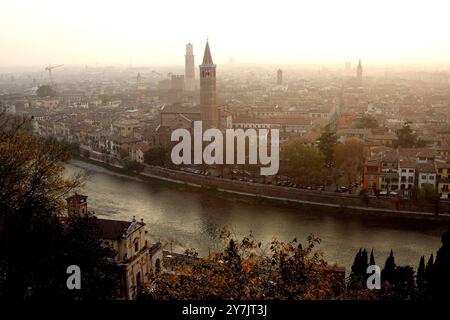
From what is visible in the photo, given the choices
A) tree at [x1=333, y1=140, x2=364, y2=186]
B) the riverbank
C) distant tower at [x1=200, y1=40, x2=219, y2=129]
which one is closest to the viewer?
the riverbank

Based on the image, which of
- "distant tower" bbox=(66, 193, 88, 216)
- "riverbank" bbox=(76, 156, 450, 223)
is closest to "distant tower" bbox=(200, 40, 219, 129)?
"riverbank" bbox=(76, 156, 450, 223)

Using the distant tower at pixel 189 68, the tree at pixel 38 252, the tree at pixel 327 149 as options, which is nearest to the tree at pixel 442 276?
the tree at pixel 38 252

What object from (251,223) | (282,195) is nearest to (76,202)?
(251,223)

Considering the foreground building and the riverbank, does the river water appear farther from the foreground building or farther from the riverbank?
the foreground building

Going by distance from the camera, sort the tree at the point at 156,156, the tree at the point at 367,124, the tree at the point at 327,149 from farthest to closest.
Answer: the tree at the point at 367,124, the tree at the point at 156,156, the tree at the point at 327,149

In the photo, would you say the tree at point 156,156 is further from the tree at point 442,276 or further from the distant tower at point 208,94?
the tree at point 442,276

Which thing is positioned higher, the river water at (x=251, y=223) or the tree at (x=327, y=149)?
the tree at (x=327, y=149)

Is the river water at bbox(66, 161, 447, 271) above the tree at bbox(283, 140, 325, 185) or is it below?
below
